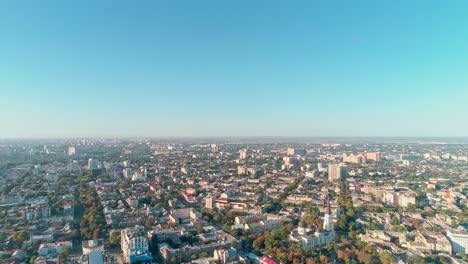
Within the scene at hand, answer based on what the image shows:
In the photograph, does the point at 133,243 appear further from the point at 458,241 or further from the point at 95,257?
the point at 458,241

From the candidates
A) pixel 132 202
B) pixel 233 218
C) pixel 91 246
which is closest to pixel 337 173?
pixel 233 218

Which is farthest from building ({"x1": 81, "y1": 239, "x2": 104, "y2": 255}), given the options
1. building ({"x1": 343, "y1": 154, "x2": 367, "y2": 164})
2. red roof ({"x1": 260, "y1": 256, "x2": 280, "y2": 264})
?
building ({"x1": 343, "y1": 154, "x2": 367, "y2": 164})

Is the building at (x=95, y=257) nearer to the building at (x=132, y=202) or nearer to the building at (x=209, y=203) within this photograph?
the building at (x=132, y=202)

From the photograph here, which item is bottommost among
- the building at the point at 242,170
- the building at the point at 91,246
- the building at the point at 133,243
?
the building at the point at 91,246

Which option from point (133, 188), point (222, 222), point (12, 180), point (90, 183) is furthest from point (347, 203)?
point (12, 180)

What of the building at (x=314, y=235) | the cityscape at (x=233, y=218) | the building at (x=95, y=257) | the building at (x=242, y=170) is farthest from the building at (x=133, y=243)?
the building at (x=242, y=170)

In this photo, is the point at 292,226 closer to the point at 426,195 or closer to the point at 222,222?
the point at 222,222

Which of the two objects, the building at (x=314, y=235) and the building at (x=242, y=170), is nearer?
the building at (x=314, y=235)

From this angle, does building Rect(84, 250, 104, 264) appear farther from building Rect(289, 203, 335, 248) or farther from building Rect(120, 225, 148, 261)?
building Rect(289, 203, 335, 248)
